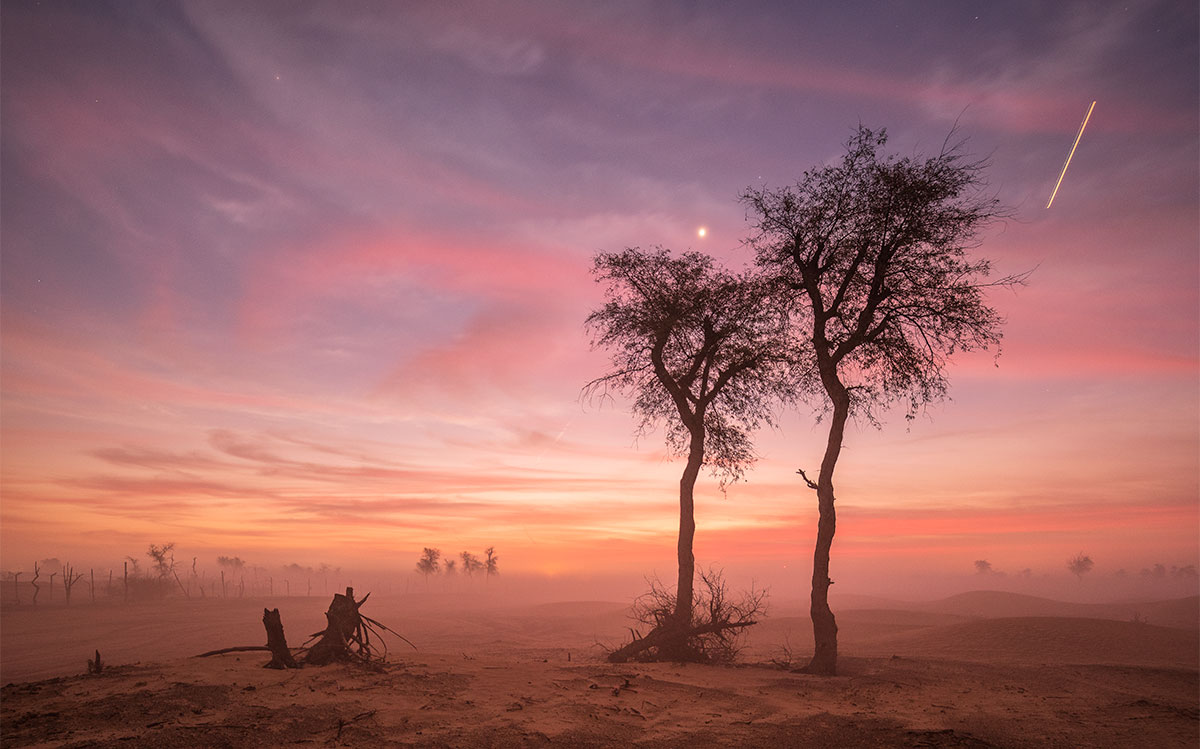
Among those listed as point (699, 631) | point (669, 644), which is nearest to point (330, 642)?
point (669, 644)

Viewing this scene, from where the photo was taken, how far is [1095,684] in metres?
14.4

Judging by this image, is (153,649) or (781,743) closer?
(781,743)

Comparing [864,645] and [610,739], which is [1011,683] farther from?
[864,645]

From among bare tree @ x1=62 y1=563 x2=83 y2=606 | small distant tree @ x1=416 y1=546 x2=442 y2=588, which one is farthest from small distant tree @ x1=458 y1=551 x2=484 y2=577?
bare tree @ x1=62 y1=563 x2=83 y2=606

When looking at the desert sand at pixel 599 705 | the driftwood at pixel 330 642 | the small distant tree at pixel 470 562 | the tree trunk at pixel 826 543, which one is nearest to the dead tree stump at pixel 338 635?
the driftwood at pixel 330 642

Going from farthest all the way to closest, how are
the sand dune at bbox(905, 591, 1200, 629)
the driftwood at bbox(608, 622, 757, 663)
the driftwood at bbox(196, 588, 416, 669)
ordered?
the sand dune at bbox(905, 591, 1200, 629)
the driftwood at bbox(608, 622, 757, 663)
the driftwood at bbox(196, 588, 416, 669)

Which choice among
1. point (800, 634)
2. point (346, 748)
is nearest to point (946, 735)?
point (346, 748)

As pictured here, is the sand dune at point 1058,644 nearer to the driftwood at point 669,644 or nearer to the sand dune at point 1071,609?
the driftwood at point 669,644

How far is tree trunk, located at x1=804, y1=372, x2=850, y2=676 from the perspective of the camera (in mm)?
14578

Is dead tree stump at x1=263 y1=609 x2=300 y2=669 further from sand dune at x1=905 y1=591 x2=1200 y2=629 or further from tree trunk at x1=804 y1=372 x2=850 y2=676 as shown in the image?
sand dune at x1=905 y1=591 x2=1200 y2=629

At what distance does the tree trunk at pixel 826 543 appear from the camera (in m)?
14.6

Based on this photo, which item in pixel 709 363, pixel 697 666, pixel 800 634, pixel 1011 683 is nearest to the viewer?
pixel 1011 683

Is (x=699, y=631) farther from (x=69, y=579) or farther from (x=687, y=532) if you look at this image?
(x=69, y=579)

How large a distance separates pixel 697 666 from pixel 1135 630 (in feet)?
84.3
